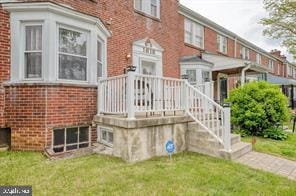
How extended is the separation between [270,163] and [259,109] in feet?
12.9

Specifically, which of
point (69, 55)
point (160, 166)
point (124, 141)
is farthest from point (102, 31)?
point (160, 166)

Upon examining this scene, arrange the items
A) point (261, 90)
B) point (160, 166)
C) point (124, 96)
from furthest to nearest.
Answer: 1. point (261, 90)
2. point (124, 96)
3. point (160, 166)

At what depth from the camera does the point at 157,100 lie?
667cm

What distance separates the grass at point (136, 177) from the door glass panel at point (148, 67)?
5.78m

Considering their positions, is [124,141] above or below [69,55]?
below

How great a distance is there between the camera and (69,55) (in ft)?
23.4

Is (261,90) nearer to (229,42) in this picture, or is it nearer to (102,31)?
(102,31)

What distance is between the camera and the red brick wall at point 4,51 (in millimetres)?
6508

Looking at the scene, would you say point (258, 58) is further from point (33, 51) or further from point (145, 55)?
point (33, 51)

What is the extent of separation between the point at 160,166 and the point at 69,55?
3.81 meters

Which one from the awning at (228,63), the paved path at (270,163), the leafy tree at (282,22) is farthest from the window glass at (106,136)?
the leafy tree at (282,22)

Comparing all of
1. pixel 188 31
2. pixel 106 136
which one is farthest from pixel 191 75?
pixel 106 136


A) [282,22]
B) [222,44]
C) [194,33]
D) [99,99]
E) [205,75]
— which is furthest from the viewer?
[282,22]

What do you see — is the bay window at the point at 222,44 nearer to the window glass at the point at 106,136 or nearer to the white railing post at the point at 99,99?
the white railing post at the point at 99,99
